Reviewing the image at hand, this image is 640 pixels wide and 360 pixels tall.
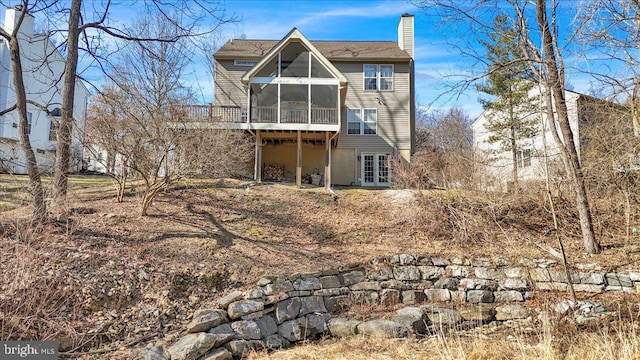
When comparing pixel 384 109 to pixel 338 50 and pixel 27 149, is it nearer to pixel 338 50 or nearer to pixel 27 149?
pixel 338 50

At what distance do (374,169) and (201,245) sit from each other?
13126 millimetres

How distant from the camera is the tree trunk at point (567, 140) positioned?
361 inches

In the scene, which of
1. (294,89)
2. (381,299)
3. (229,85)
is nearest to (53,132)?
(294,89)

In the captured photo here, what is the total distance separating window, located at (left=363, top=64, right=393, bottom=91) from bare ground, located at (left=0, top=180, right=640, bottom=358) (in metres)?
8.95

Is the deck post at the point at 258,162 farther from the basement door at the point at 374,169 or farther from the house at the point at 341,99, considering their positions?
the basement door at the point at 374,169

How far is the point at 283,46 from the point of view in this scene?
16859mm

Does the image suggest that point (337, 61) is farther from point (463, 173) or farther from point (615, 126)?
point (615, 126)

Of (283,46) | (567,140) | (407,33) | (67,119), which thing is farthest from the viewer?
(407,33)

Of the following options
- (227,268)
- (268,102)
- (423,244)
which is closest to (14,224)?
(227,268)

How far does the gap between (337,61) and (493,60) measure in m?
12.2

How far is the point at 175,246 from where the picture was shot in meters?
8.62

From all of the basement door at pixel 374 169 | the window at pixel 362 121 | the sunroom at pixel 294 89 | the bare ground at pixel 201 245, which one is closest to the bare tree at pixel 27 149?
the bare ground at pixel 201 245

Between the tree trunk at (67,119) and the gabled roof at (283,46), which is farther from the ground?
the gabled roof at (283,46)

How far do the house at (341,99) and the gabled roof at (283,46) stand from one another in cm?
14
